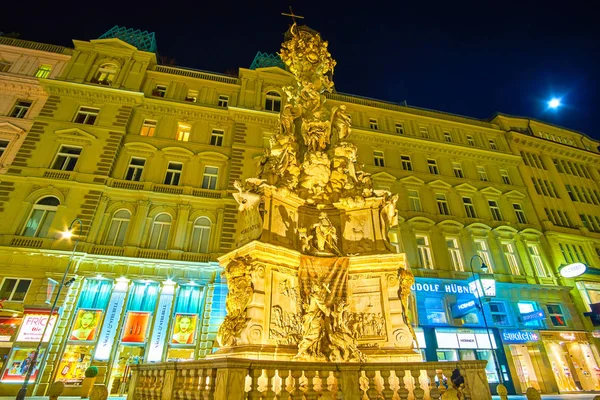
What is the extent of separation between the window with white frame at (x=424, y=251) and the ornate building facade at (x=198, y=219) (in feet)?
0.30

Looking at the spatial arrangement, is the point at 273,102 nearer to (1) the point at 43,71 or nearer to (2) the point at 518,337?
(1) the point at 43,71

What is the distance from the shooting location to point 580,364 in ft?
67.4

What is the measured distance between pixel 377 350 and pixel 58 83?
25477mm

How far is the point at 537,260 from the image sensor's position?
24062 mm

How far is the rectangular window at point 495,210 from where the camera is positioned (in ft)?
83.5

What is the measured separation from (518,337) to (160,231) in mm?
21929

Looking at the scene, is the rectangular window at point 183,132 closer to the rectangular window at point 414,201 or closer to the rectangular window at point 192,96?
the rectangular window at point 192,96

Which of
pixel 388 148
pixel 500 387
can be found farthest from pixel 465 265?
pixel 500 387

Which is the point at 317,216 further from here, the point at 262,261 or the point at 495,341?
the point at 495,341

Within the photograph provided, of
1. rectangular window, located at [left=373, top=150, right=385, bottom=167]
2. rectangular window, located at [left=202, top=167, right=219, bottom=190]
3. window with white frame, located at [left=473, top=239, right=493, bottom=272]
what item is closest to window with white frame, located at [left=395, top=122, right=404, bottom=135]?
rectangular window, located at [left=373, top=150, right=385, bottom=167]

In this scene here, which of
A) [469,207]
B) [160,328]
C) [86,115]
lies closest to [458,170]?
[469,207]

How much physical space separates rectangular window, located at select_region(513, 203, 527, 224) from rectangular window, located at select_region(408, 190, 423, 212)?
327 inches

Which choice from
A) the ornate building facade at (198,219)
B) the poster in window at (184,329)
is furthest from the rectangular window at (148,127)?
the poster in window at (184,329)

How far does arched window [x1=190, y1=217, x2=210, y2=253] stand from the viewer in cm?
1906
